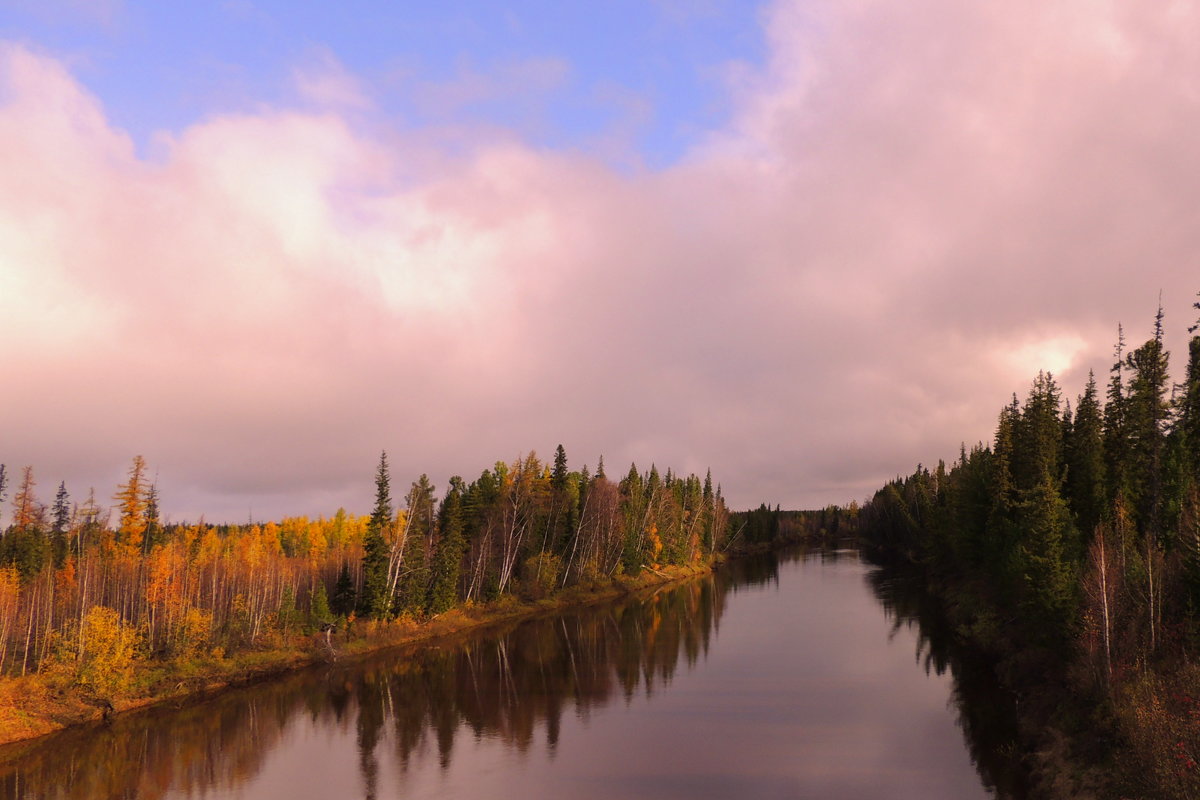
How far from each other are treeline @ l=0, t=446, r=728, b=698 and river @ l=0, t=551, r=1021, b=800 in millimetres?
7018

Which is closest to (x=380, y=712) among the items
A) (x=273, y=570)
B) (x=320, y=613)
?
(x=320, y=613)

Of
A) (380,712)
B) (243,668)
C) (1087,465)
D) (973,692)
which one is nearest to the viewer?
(380,712)

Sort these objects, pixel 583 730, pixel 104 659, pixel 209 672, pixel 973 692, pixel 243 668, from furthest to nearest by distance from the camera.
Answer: pixel 243 668 → pixel 209 672 → pixel 973 692 → pixel 104 659 → pixel 583 730

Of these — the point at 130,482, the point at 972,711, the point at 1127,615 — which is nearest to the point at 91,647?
the point at 130,482

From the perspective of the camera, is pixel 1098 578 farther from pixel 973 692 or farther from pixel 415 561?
pixel 415 561

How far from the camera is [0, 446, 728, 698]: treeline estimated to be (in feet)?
178

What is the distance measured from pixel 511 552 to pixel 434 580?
16886 mm

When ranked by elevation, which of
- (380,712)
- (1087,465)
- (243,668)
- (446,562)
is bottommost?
(380,712)

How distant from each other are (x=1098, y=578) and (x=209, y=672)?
2390 inches

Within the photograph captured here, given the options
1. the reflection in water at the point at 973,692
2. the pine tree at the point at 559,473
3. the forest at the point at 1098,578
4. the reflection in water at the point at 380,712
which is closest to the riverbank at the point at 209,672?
the reflection in water at the point at 380,712

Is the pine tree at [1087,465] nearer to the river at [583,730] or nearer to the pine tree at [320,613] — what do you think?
the river at [583,730]

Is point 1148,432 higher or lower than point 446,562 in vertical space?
higher

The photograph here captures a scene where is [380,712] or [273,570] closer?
[380,712]

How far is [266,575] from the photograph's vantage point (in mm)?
77250
